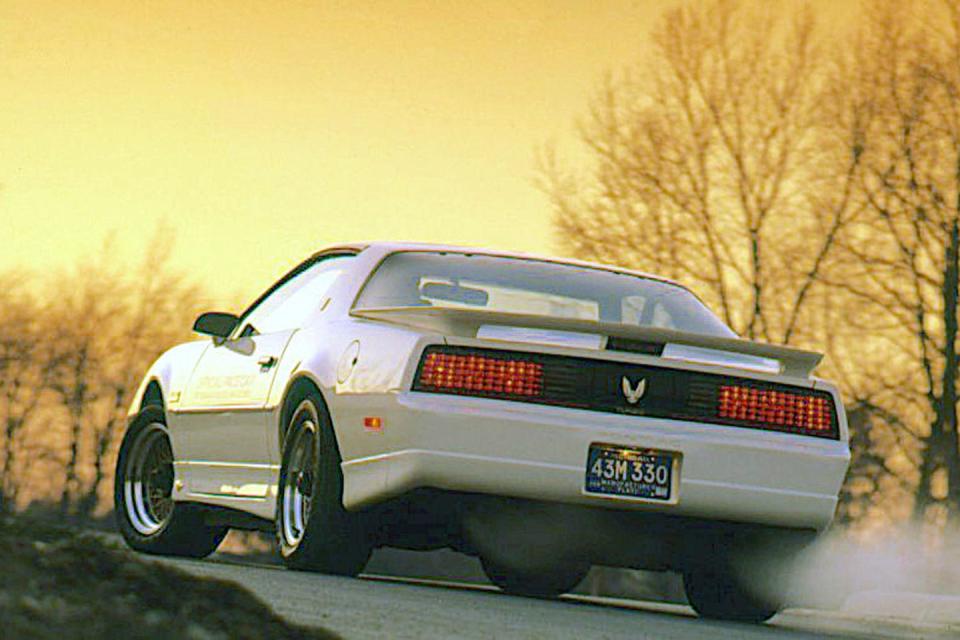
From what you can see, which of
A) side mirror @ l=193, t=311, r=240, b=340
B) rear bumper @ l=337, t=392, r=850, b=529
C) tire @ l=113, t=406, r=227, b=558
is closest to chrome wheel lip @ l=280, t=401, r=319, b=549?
rear bumper @ l=337, t=392, r=850, b=529

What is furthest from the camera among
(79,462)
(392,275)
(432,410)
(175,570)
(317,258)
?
(79,462)

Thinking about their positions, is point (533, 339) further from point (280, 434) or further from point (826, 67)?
point (826, 67)

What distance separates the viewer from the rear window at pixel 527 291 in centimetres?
798

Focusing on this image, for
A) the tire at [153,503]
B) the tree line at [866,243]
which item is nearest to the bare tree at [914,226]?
the tree line at [866,243]

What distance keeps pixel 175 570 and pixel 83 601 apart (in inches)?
23.5

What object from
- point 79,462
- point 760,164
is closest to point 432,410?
point 760,164

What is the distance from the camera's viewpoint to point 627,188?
3506cm

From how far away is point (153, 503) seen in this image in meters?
10.2

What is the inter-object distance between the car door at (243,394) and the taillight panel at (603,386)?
4.89ft

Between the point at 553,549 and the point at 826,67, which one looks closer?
the point at 553,549

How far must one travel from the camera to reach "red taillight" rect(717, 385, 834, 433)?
24.4 feet

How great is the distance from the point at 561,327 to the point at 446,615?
4.81ft

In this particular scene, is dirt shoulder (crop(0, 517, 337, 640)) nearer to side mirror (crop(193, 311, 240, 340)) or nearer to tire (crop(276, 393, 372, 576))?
tire (crop(276, 393, 372, 576))

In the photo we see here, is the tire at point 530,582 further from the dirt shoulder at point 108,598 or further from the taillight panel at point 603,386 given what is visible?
the dirt shoulder at point 108,598
